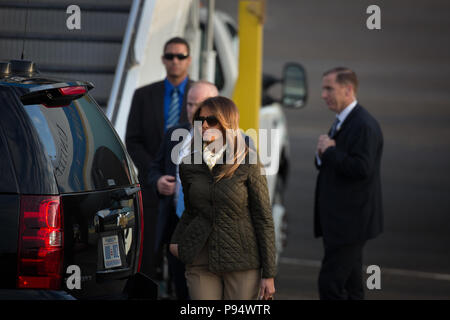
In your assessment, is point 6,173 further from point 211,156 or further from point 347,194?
point 347,194

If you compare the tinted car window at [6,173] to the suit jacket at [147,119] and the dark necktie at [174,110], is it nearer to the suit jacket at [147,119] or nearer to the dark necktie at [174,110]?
the suit jacket at [147,119]

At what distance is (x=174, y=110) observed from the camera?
270 inches

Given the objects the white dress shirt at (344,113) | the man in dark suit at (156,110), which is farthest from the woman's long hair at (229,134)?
the man in dark suit at (156,110)

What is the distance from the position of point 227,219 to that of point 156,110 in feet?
8.05

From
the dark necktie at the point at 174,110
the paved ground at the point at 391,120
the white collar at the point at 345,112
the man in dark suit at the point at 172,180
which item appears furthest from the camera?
the paved ground at the point at 391,120

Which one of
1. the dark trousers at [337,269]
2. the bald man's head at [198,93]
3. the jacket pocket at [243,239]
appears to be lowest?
the dark trousers at [337,269]

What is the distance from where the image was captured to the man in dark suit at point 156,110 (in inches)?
265

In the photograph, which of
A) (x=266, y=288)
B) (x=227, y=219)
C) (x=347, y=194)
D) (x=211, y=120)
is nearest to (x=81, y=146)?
(x=211, y=120)

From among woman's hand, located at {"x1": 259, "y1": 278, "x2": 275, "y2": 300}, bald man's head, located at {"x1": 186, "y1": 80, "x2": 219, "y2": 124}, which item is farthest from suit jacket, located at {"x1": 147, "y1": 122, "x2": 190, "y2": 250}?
woman's hand, located at {"x1": 259, "y1": 278, "x2": 275, "y2": 300}

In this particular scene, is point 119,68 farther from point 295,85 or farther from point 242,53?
point 295,85

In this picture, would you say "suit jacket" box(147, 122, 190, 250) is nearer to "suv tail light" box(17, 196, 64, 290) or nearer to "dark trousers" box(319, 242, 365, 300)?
"dark trousers" box(319, 242, 365, 300)

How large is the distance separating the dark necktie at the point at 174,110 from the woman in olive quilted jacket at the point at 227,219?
7.36 feet

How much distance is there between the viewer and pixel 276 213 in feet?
32.1
